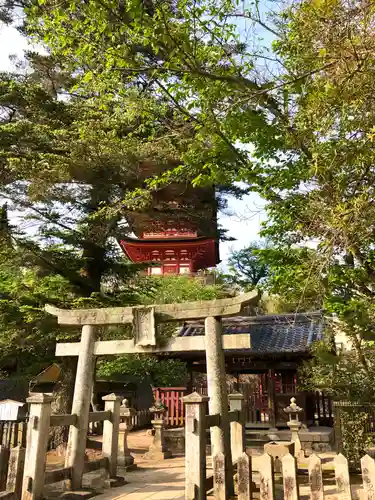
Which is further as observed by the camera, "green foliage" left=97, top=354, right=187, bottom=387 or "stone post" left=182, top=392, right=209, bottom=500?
"green foliage" left=97, top=354, right=187, bottom=387

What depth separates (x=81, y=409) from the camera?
7.28 metres

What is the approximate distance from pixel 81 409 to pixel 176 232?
24.1 meters

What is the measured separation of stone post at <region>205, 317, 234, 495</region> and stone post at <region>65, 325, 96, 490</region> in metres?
2.16

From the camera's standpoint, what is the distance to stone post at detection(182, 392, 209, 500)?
5715 millimetres

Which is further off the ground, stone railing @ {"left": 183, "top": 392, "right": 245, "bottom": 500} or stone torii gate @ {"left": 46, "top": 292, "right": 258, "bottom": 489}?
stone torii gate @ {"left": 46, "top": 292, "right": 258, "bottom": 489}

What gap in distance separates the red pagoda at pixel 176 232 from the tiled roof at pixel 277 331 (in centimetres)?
399

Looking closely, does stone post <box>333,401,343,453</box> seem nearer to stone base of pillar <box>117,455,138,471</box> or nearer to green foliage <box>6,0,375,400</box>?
green foliage <box>6,0,375,400</box>

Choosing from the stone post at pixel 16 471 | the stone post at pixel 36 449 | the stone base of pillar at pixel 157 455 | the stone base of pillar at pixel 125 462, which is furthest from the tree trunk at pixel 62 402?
the stone post at pixel 16 471

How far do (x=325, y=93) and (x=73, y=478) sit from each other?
6.91m

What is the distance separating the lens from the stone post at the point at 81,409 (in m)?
6.96

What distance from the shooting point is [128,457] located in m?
9.52

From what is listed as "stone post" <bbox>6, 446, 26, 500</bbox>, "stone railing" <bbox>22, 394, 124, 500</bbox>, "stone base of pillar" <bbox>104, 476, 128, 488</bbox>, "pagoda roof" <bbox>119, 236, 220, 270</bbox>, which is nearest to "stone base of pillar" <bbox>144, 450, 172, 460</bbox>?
"stone base of pillar" <bbox>104, 476, 128, 488</bbox>

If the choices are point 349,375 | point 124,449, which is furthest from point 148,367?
point 349,375

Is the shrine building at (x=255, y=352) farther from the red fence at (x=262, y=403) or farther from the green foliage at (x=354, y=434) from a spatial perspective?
the green foliage at (x=354, y=434)
